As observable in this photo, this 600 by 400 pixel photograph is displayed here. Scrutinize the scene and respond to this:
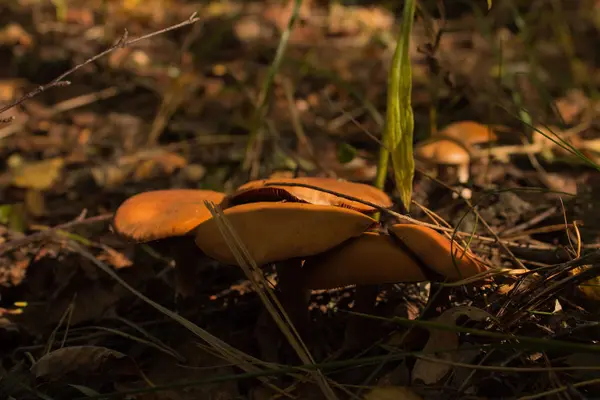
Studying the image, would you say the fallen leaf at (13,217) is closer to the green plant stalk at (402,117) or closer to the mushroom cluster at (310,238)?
the mushroom cluster at (310,238)

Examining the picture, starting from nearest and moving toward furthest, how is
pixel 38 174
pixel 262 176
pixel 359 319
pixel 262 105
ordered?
pixel 359 319, pixel 262 105, pixel 262 176, pixel 38 174

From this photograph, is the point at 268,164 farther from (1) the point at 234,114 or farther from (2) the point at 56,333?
Answer: (2) the point at 56,333

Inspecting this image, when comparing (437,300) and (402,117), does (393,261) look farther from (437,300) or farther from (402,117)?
(402,117)

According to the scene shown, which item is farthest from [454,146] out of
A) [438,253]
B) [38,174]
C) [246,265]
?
[38,174]

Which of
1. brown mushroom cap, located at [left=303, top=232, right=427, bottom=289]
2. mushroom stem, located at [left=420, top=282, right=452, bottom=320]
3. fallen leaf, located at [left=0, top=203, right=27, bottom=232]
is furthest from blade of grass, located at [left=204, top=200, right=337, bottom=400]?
fallen leaf, located at [left=0, top=203, right=27, bottom=232]

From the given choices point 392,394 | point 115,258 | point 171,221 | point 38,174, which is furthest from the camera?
point 38,174

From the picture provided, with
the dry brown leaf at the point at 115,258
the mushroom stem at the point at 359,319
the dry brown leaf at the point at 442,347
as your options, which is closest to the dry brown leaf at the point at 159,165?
the dry brown leaf at the point at 115,258
